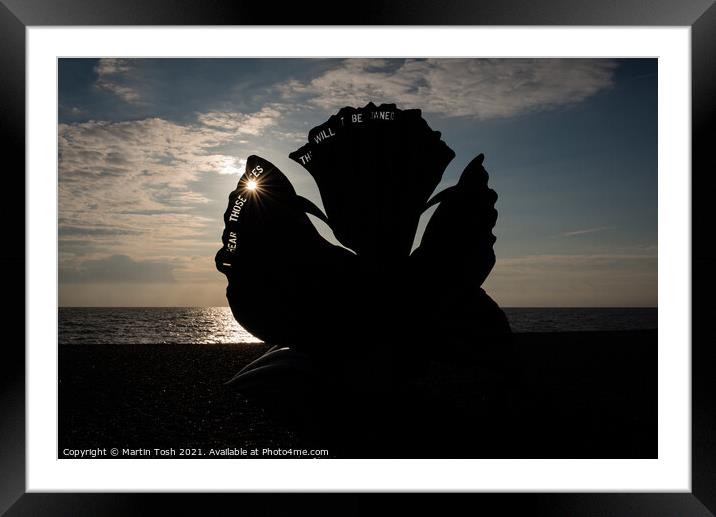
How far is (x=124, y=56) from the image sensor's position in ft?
11.1

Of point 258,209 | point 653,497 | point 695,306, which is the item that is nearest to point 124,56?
point 258,209

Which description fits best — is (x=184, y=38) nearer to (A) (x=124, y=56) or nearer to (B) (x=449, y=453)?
(A) (x=124, y=56)

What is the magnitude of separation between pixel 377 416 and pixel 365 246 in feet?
4.74

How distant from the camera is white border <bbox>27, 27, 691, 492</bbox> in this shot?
3.17m

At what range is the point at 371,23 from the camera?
10.0 ft

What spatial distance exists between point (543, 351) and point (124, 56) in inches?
369

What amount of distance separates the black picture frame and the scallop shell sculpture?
120cm

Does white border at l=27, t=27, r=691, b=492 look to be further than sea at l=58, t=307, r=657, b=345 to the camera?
No

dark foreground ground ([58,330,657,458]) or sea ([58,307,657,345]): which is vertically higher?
dark foreground ground ([58,330,657,458])

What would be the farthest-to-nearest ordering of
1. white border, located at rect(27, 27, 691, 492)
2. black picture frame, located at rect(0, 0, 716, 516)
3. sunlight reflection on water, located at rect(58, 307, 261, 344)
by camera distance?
sunlight reflection on water, located at rect(58, 307, 261, 344)
white border, located at rect(27, 27, 691, 492)
black picture frame, located at rect(0, 0, 716, 516)

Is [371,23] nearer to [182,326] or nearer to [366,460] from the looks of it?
[366,460]

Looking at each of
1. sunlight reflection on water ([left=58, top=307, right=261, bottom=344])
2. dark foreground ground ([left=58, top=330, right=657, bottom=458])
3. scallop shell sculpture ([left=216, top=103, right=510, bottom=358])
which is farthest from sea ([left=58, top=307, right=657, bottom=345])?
scallop shell sculpture ([left=216, top=103, right=510, bottom=358])

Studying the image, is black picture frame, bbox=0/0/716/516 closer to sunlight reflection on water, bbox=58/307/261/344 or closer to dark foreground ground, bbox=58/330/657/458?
dark foreground ground, bbox=58/330/657/458

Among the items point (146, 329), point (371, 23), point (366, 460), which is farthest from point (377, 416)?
point (146, 329)
